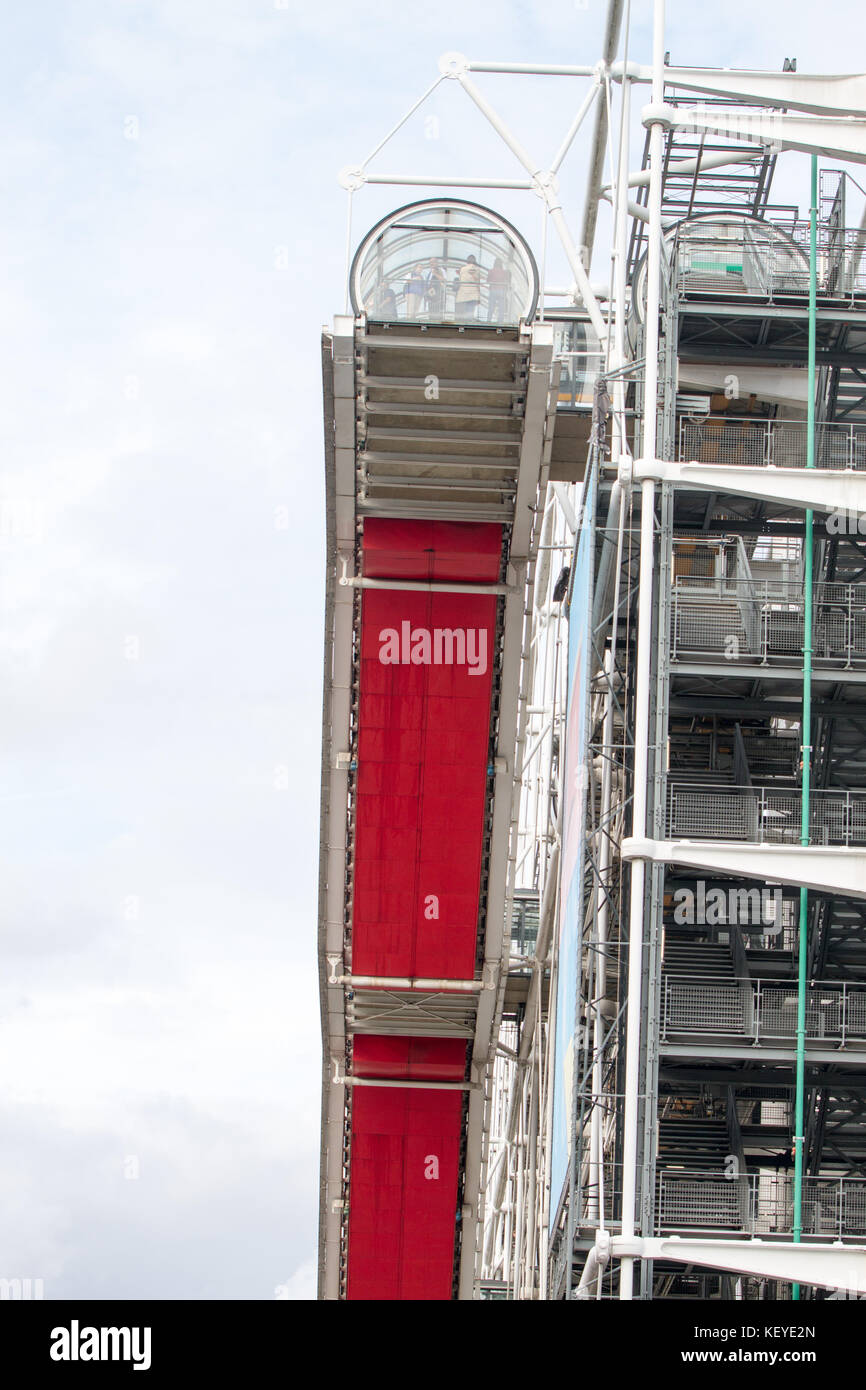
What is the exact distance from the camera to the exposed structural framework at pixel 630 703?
23.7 meters

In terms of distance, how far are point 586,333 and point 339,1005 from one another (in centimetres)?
1152

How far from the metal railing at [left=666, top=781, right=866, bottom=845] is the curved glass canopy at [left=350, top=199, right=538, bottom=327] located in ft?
21.2

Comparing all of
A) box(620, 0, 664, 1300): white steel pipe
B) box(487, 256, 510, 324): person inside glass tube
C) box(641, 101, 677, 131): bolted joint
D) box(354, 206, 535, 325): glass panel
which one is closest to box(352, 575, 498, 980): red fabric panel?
box(620, 0, 664, 1300): white steel pipe

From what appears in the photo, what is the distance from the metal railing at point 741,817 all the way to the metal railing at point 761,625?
Result: 68.9 inches

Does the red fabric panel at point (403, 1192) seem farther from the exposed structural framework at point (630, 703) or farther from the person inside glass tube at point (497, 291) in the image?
the person inside glass tube at point (497, 291)

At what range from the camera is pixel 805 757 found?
23844 mm

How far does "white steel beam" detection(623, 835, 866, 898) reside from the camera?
23.3m

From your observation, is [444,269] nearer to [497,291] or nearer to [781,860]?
[497,291]

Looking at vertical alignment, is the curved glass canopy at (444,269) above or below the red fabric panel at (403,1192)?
above

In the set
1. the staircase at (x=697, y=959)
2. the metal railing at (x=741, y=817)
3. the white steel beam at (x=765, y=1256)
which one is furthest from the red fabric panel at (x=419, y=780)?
the white steel beam at (x=765, y=1256)

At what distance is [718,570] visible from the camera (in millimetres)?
26469

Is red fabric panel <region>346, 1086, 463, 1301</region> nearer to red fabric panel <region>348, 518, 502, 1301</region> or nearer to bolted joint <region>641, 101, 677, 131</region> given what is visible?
red fabric panel <region>348, 518, 502, 1301</region>

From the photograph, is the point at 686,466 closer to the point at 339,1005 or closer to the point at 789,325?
the point at 789,325

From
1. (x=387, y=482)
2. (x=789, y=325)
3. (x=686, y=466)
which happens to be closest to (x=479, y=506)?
(x=387, y=482)
